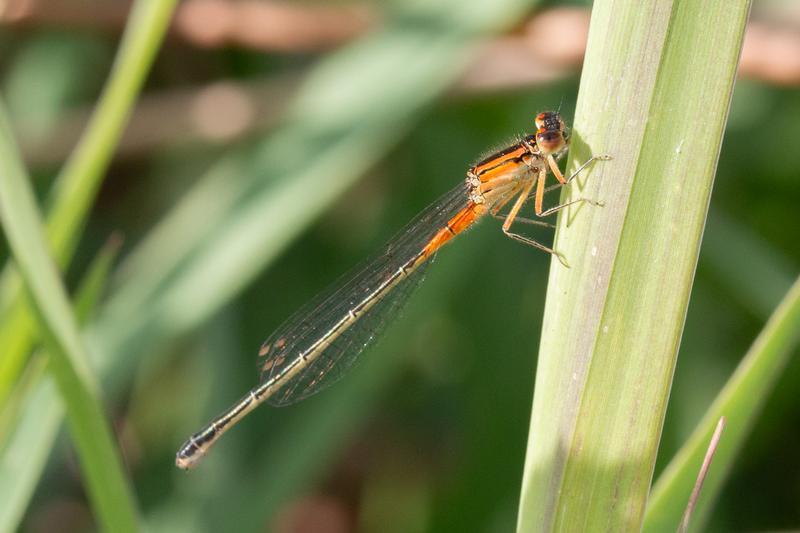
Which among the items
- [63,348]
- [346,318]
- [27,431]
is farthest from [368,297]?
[63,348]

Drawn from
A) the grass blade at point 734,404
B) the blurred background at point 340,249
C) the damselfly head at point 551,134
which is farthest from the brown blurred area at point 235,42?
the grass blade at point 734,404

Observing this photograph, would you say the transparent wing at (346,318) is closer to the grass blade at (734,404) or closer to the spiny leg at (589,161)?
the spiny leg at (589,161)

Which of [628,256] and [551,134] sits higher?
[551,134]

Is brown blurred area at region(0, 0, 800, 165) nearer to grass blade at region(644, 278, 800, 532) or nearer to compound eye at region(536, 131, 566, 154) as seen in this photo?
compound eye at region(536, 131, 566, 154)

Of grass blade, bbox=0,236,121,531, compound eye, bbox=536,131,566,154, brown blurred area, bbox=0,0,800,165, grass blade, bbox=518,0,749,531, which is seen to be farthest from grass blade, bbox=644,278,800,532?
brown blurred area, bbox=0,0,800,165

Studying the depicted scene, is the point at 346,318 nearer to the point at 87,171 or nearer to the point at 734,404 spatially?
the point at 87,171
